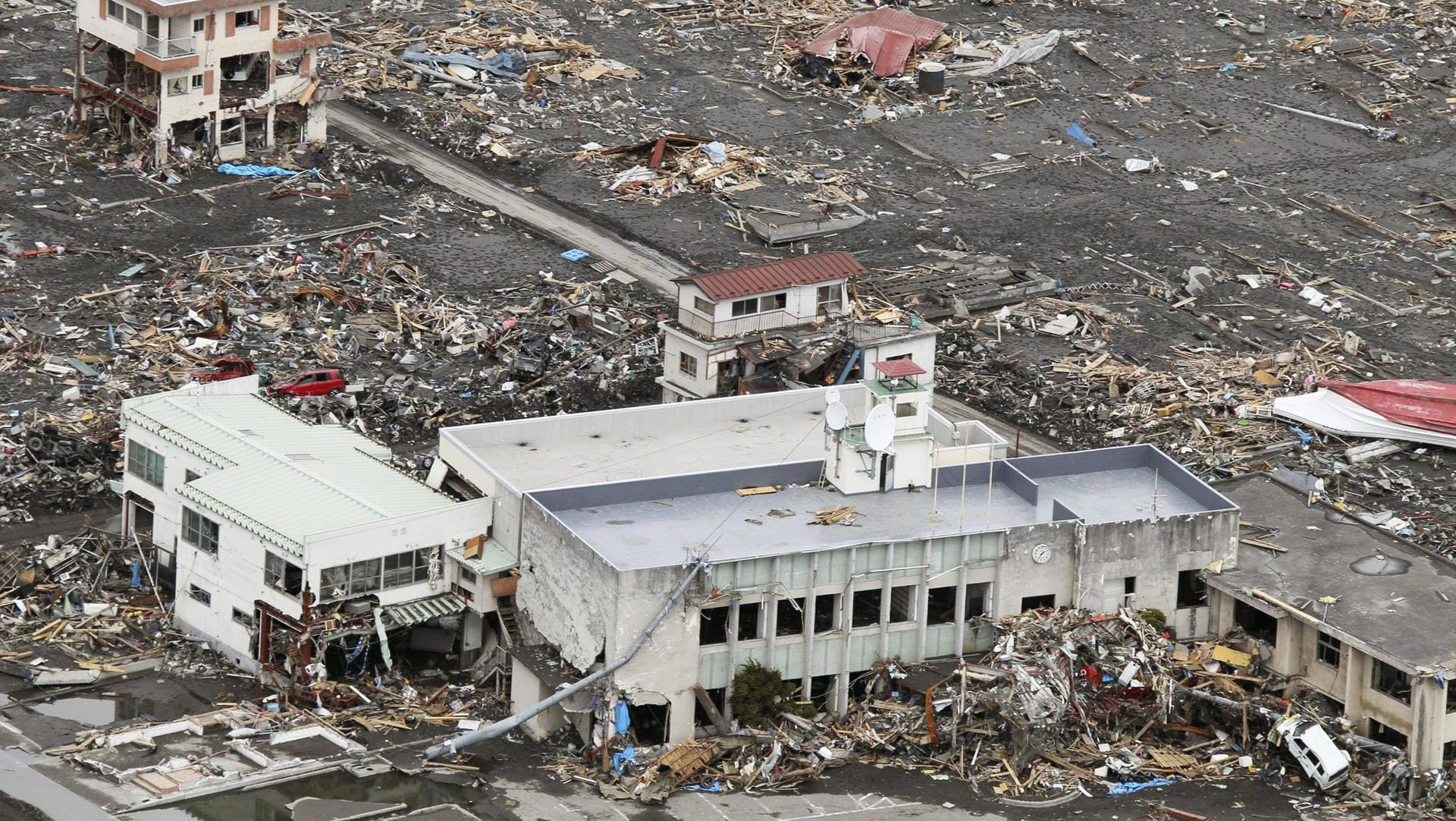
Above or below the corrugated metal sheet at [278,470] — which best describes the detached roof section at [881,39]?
above

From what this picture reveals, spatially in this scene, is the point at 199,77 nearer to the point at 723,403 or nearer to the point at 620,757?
the point at 723,403

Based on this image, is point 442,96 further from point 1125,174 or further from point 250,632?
point 250,632

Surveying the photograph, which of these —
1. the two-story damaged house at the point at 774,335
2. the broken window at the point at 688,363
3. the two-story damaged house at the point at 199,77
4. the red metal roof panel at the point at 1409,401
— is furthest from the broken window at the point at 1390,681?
the two-story damaged house at the point at 199,77

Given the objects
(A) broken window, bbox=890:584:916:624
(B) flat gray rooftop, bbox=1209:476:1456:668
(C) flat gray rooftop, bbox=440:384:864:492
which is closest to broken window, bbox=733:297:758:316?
(C) flat gray rooftop, bbox=440:384:864:492

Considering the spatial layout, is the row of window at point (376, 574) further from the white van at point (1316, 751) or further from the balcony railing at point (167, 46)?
the balcony railing at point (167, 46)

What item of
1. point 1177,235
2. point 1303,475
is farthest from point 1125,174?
point 1303,475

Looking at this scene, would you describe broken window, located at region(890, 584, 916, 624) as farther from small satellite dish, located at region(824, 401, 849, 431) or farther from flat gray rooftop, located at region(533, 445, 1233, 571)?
small satellite dish, located at region(824, 401, 849, 431)
